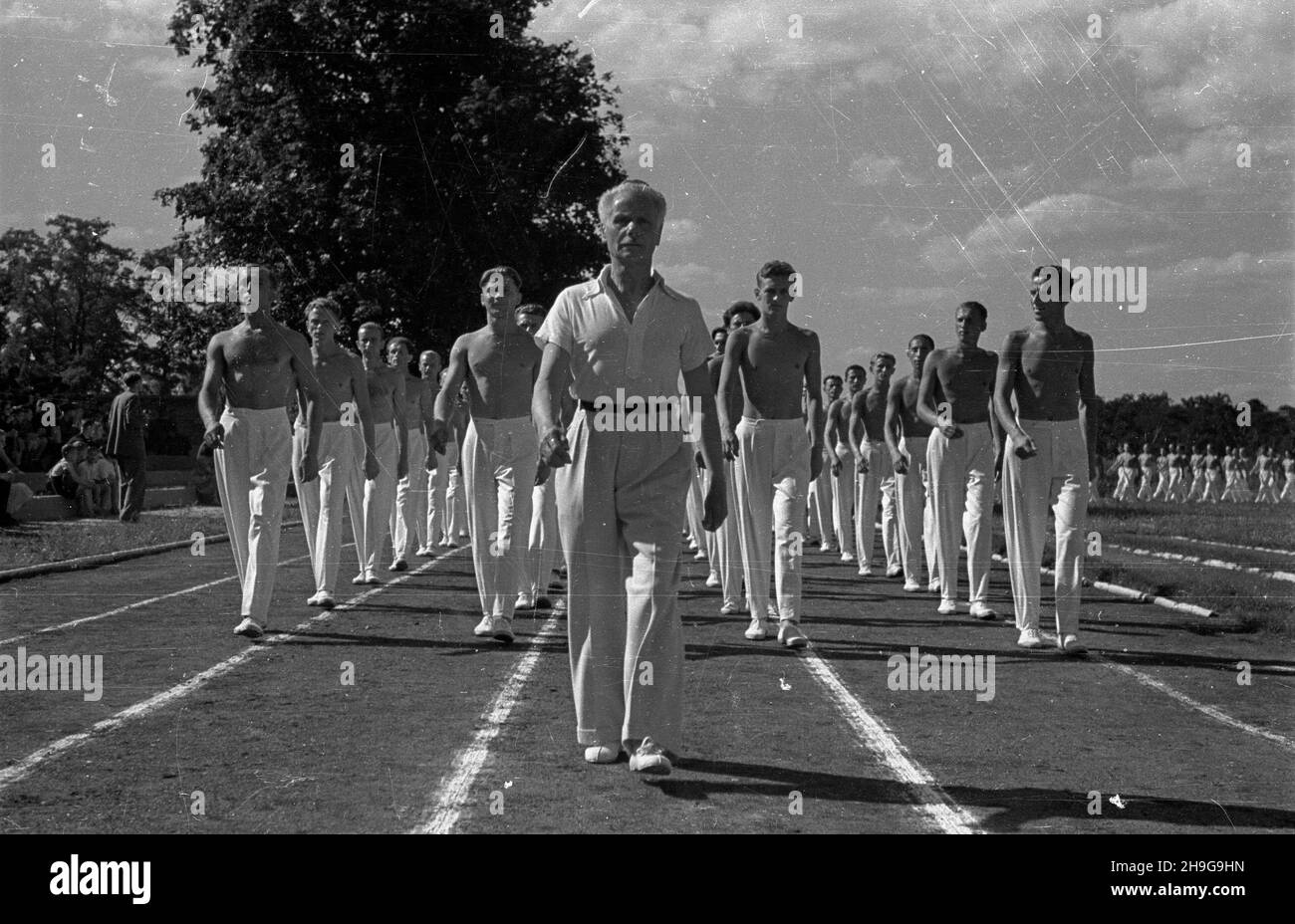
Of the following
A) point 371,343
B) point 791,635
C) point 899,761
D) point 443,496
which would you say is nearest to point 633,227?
point 899,761

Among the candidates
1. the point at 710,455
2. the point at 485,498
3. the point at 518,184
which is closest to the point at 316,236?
the point at 518,184

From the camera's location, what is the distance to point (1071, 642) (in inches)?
383

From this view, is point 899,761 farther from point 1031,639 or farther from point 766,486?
point 766,486

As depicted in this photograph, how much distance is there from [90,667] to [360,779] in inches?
142

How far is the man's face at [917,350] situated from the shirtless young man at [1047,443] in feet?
14.7

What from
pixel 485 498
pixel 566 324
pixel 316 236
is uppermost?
pixel 316 236

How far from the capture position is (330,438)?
12773 mm

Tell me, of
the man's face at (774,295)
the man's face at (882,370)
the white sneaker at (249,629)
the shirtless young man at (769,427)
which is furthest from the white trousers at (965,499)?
the white sneaker at (249,629)

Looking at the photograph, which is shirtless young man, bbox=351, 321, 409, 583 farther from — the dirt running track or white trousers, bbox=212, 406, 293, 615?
white trousers, bbox=212, 406, 293, 615

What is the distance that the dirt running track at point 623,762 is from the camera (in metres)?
5.39

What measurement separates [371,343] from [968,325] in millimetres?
5947

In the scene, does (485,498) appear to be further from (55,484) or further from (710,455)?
(55,484)

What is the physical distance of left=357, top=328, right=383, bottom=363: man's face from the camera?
47.3 feet

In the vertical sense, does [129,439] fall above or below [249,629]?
above
